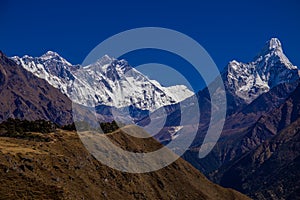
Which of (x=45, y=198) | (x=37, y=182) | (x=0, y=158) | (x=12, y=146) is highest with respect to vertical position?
(x=12, y=146)

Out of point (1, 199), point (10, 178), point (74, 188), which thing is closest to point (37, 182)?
point (10, 178)

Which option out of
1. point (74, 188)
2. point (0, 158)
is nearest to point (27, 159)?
point (0, 158)

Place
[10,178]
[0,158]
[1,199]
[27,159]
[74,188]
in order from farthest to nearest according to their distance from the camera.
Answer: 1. [74,188]
2. [27,159]
3. [0,158]
4. [10,178]
5. [1,199]

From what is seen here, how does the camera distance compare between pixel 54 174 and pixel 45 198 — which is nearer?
pixel 45 198

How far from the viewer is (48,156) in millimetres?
197750

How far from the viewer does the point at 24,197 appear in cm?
14088

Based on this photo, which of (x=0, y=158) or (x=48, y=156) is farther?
(x=48, y=156)

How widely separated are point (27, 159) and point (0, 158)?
563 inches

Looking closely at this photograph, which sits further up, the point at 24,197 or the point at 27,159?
the point at 27,159

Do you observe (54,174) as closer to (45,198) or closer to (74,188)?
Result: (74,188)

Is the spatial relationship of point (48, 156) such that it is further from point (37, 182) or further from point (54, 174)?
point (37, 182)

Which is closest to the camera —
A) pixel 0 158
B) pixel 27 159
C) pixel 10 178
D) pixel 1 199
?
pixel 1 199

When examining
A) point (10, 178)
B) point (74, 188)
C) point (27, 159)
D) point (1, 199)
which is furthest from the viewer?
point (74, 188)

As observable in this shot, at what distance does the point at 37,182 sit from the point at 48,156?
42.0 meters
